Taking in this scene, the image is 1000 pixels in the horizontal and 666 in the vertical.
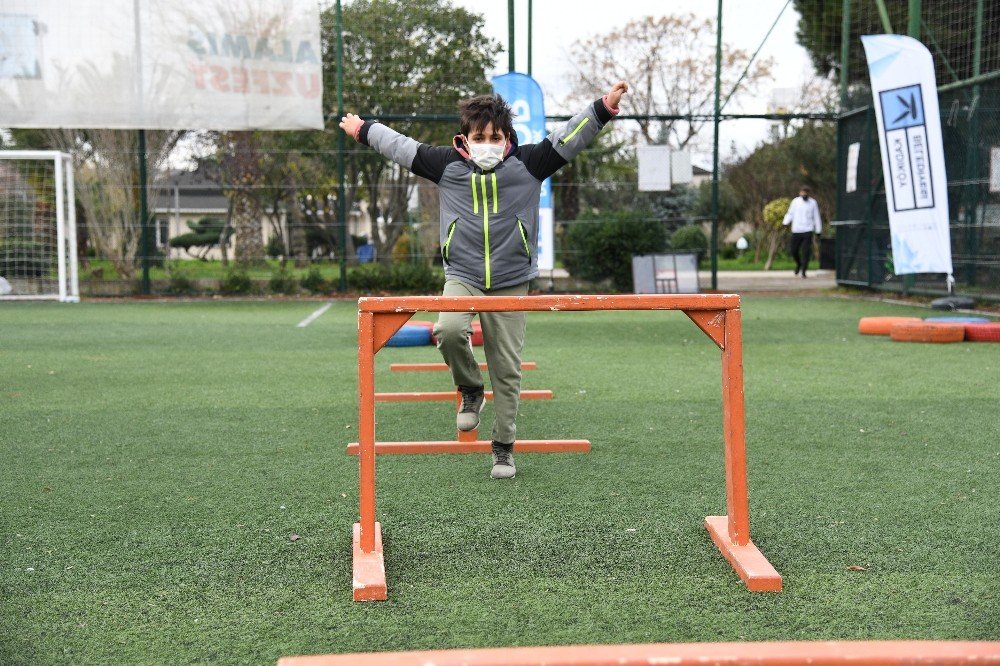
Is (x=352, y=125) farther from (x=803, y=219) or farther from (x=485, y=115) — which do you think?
(x=803, y=219)

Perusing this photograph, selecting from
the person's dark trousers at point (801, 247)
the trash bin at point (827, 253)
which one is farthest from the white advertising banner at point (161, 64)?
the trash bin at point (827, 253)

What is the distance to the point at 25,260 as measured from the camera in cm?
1680

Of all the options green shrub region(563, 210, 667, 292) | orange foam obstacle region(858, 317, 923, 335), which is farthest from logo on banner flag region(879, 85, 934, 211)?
green shrub region(563, 210, 667, 292)

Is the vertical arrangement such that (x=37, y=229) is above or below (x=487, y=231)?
above

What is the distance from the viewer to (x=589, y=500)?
432 centimetres

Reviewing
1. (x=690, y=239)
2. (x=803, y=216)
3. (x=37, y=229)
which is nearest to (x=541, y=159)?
(x=37, y=229)

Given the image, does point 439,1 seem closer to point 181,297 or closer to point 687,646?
point 181,297

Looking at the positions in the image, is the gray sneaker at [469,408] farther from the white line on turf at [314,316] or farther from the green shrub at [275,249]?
the green shrub at [275,249]

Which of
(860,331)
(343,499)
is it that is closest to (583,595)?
(343,499)

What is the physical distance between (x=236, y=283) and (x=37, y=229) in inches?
131

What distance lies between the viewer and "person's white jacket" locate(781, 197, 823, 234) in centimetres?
1992

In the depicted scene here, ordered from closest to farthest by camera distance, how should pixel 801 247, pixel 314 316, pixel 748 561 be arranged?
pixel 748 561
pixel 314 316
pixel 801 247

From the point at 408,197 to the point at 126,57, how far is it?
4.78 meters

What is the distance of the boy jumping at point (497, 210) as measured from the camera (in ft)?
15.6
